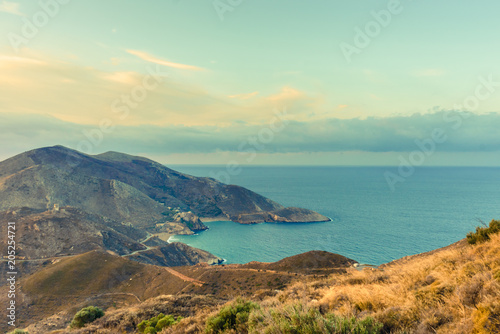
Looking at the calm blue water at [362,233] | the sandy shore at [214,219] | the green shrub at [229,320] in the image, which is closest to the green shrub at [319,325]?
the green shrub at [229,320]

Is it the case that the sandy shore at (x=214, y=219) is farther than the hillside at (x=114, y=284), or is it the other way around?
the sandy shore at (x=214, y=219)

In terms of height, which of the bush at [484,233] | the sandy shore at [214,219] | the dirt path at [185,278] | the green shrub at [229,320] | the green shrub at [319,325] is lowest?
the sandy shore at [214,219]

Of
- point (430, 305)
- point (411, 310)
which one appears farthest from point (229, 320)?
point (430, 305)

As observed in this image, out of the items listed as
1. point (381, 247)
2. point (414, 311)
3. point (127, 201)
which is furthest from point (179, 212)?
point (414, 311)

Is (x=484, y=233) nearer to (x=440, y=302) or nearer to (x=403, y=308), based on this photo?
(x=440, y=302)

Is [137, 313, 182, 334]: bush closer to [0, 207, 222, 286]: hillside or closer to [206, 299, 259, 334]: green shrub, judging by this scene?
[206, 299, 259, 334]: green shrub

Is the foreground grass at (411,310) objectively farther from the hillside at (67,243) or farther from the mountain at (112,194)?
the mountain at (112,194)
